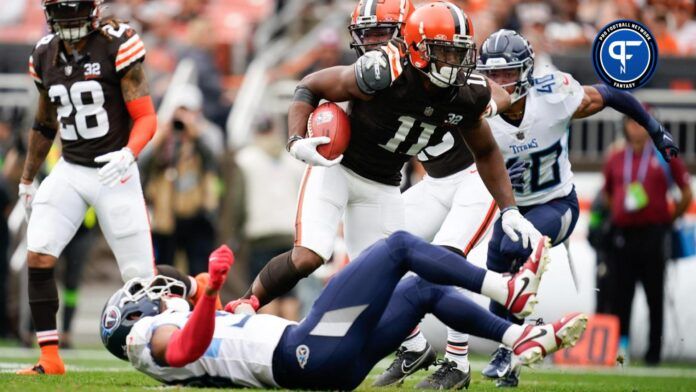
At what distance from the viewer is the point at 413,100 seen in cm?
663

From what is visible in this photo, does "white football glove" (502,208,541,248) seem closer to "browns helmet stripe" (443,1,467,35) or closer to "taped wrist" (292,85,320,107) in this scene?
"browns helmet stripe" (443,1,467,35)

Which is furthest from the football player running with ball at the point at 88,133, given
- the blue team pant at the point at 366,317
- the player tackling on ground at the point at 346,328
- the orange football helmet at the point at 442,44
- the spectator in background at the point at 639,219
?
the spectator in background at the point at 639,219

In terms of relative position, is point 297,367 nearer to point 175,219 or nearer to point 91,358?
point 91,358

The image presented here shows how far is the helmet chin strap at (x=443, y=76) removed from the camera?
21.1 ft

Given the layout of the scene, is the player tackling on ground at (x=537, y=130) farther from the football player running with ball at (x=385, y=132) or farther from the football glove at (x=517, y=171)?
the football player running with ball at (x=385, y=132)

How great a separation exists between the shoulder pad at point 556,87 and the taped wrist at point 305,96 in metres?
1.59

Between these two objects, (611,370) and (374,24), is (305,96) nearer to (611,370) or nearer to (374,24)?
(374,24)

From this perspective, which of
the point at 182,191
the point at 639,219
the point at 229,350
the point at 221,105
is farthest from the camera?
the point at 221,105

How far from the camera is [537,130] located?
764cm

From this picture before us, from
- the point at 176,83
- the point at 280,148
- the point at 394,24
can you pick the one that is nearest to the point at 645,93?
the point at 280,148

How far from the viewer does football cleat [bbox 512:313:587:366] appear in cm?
544

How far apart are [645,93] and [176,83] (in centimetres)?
474

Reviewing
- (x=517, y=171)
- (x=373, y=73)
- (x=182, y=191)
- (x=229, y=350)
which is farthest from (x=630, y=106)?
(x=182, y=191)

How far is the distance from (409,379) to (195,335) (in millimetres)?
2952
